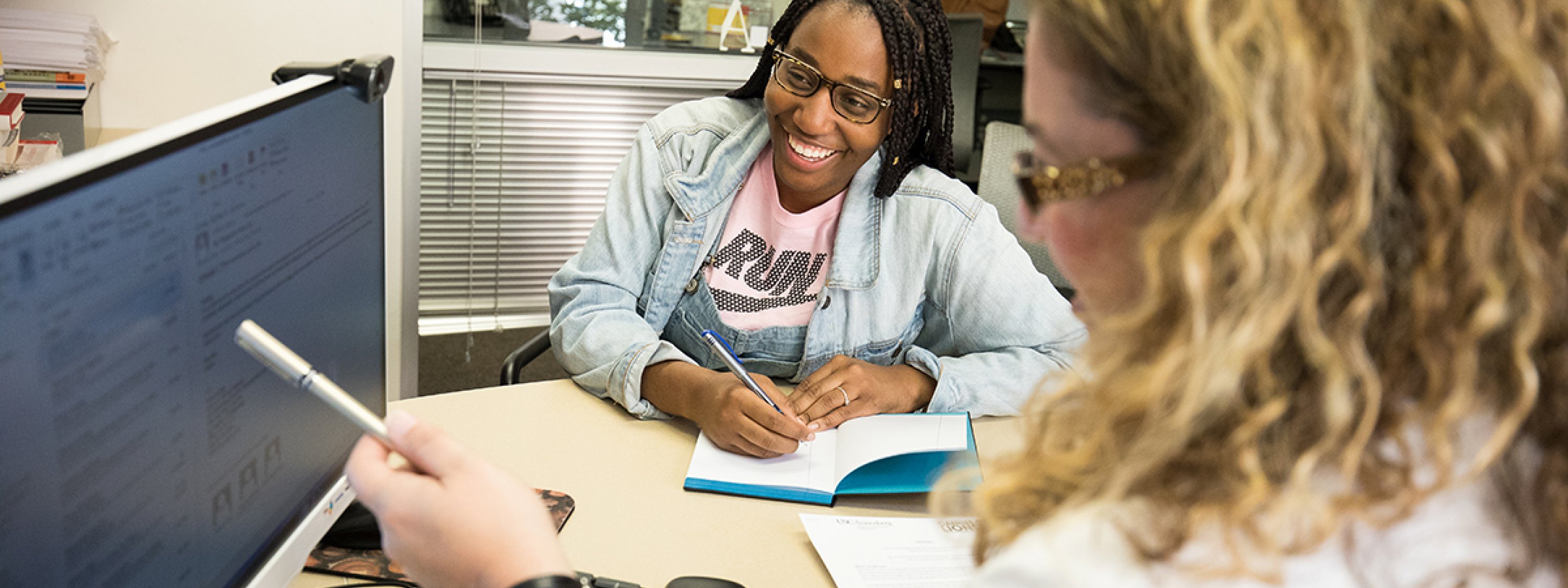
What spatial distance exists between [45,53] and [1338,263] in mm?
2110

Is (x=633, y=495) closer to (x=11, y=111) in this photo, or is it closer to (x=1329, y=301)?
(x=1329, y=301)

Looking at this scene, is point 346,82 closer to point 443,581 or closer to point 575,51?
point 443,581

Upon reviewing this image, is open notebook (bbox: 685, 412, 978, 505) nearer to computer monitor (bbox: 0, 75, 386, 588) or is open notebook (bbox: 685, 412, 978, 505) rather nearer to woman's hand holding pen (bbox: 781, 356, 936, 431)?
woman's hand holding pen (bbox: 781, 356, 936, 431)

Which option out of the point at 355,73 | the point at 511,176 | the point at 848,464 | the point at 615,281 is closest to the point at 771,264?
the point at 615,281

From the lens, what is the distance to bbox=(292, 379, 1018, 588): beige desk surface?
1.09 m

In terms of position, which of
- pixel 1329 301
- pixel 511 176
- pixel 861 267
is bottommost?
pixel 511 176

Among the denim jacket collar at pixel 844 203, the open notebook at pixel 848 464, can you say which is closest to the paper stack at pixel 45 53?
the denim jacket collar at pixel 844 203

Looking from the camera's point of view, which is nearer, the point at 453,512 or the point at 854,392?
the point at 453,512

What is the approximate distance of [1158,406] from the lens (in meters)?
0.53

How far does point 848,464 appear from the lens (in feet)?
4.17

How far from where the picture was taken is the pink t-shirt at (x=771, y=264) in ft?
5.30

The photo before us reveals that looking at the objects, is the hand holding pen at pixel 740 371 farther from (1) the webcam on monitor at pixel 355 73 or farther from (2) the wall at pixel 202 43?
(2) the wall at pixel 202 43

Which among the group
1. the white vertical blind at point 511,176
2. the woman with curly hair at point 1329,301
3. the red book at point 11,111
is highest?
the woman with curly hair at point 1329,301

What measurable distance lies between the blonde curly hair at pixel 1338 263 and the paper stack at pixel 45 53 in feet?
6.36
